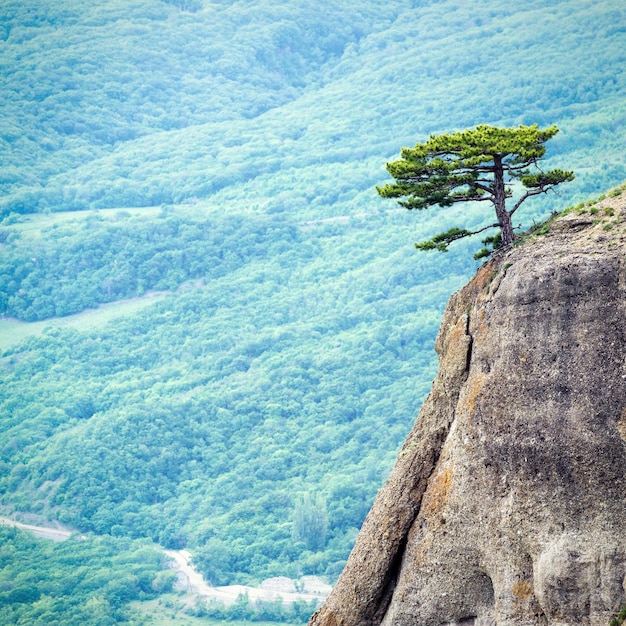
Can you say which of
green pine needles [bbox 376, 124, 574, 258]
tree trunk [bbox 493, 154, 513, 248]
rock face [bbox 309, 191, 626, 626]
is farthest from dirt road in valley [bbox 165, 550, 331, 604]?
tree trunk [bbox 493, 154, 513, 248]

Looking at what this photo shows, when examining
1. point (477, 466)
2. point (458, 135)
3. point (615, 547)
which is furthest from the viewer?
point (458, 135)

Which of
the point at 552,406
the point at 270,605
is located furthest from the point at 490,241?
the point at 270,605

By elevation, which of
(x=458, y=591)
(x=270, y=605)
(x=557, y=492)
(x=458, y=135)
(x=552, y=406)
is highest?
(x=458, y=135)

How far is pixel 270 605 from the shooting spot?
18338 centimetres

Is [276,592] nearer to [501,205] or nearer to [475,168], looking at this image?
[501,205]

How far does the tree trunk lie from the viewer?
112 feet

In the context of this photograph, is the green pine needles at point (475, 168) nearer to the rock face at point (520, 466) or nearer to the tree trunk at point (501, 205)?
the tree trunk at point (501, 205)

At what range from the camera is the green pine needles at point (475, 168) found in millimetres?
33406

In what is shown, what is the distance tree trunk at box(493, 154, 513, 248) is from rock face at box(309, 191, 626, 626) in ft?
4.15

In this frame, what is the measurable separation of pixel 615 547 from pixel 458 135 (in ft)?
39.3

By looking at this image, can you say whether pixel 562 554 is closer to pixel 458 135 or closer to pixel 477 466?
pixel 477 466

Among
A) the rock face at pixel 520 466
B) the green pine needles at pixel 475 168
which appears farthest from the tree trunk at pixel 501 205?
the rock face at pixel 520 466

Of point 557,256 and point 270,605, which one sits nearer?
point 557,256

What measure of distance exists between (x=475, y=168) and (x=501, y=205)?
1.27 metres
